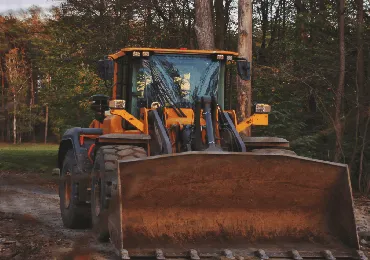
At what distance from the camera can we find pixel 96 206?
8.31m

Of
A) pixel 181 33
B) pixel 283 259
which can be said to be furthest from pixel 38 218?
pixel 181 33

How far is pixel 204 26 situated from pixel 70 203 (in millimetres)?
8646

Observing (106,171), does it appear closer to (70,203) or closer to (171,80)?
(171,80)

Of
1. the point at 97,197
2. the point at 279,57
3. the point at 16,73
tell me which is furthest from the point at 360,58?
the point at 16,73

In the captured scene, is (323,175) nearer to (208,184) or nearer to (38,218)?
(208,184)

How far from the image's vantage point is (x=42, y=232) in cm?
896

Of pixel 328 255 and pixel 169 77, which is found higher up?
pixel 169 77

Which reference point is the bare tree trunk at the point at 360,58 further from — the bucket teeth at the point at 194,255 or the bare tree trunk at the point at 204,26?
the bucket teeth at the point at 194,255

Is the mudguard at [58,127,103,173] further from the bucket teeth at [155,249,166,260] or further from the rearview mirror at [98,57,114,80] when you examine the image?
the bucket teeth at [155,249,166,260]

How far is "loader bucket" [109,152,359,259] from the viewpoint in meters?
6.52

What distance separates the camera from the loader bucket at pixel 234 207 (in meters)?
6.52

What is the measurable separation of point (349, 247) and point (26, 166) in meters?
18.7

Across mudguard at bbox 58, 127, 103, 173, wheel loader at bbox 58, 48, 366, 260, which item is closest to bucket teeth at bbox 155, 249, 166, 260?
wheel loader at bbox 58, 48, 366, 260

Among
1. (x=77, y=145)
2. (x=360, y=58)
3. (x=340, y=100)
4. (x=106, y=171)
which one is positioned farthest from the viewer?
(x=360, y=58)
